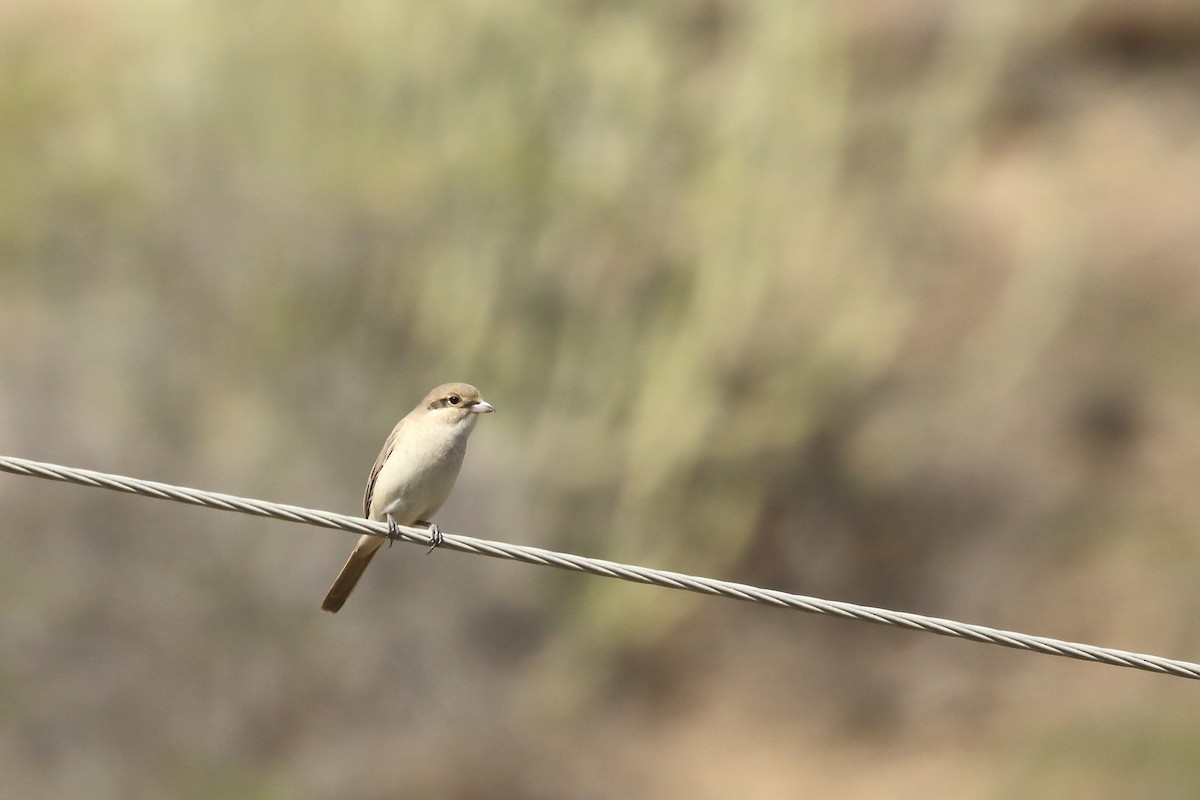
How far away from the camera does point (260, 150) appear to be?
1709 centimetres

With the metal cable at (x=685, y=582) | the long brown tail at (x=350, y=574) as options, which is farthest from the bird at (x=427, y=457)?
the metal cable at (x=685, y=582)

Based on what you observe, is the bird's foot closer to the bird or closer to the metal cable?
the bird

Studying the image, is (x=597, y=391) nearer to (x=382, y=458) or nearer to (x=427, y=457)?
(x=382, y=458)

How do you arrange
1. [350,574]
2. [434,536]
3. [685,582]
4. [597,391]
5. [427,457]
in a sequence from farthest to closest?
[597,391], [350,574], [427,457], [434,536], [685,582]

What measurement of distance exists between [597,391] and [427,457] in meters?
10.4

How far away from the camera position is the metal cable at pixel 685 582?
476 cm

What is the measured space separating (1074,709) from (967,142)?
23.7 ft

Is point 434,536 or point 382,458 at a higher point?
point 382,458

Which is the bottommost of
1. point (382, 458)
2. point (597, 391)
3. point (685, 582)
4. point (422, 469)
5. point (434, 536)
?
point (685, 582)

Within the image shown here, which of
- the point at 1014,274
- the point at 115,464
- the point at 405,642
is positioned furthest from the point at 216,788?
the point at 1014,274

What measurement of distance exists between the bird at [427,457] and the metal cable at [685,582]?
84.8 inches

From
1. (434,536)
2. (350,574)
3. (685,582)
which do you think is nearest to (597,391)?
(350,574)

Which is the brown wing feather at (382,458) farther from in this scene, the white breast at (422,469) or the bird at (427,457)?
the white breast at (422,469)

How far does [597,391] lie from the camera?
699 inches
